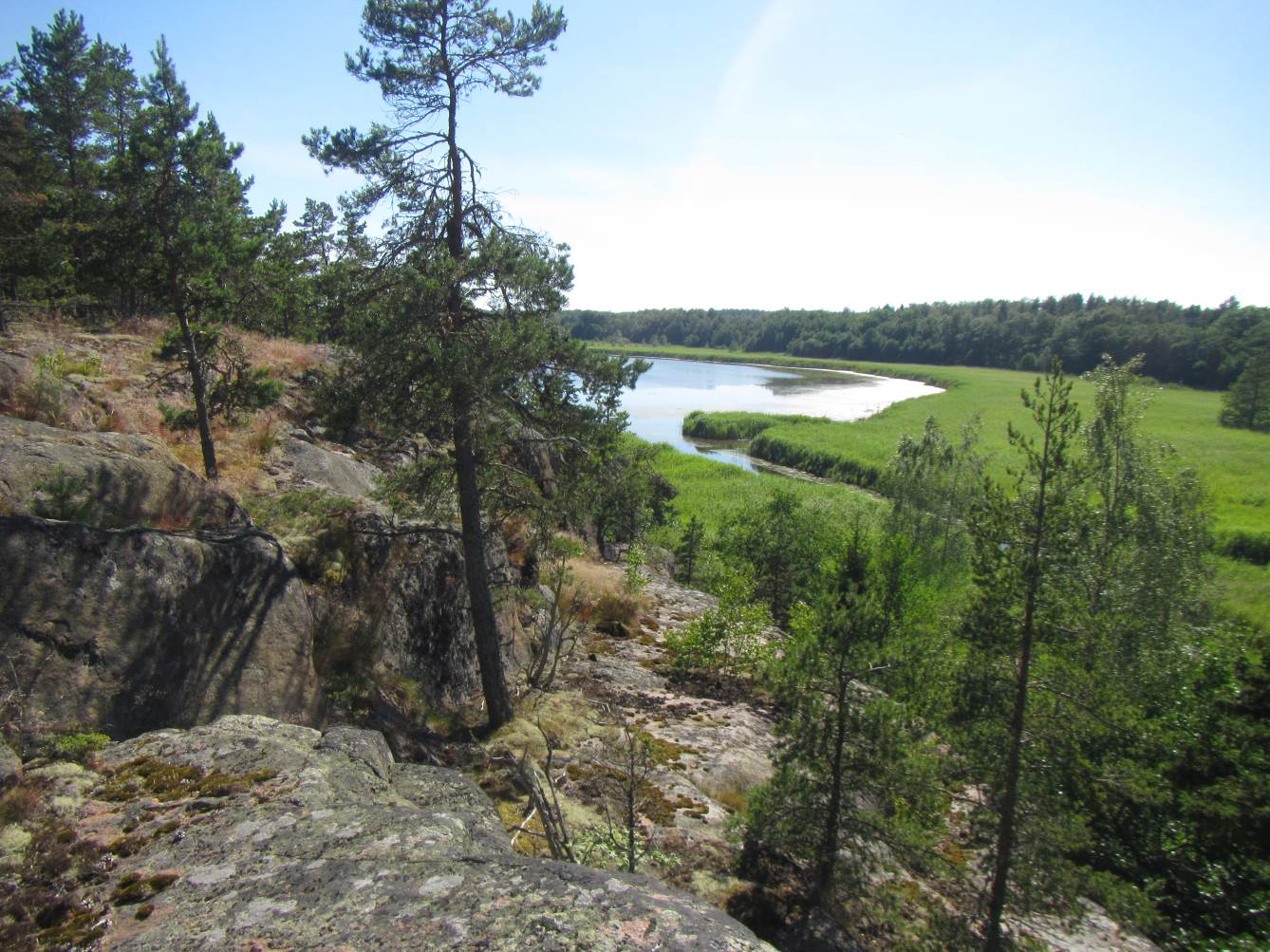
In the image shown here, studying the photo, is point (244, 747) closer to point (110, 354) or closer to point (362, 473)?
point (362, 473)

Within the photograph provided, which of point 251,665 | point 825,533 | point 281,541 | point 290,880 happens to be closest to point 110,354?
point 281,541

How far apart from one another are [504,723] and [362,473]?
6897 millimetres

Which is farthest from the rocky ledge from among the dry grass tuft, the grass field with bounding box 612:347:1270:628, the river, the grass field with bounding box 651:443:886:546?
the river

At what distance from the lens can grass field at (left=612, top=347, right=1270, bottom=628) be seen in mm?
31000

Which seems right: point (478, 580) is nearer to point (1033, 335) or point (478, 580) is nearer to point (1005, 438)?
point (1005, 438)

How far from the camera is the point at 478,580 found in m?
9.55

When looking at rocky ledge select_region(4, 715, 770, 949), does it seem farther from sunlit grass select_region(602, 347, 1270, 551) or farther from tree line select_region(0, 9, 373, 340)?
sunlit grass select_region(602, 347, 1270, 551)

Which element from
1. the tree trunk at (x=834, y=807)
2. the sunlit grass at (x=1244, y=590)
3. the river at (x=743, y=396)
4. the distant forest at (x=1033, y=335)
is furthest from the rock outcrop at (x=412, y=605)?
the river at (x=743, y=396)

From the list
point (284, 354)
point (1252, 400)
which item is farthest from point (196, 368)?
point (1252, 400)

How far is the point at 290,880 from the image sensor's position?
351cm

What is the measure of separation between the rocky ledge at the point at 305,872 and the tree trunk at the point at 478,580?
4.56 meters

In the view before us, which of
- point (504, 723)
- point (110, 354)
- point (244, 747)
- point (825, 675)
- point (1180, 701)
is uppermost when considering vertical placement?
point (110, 354)

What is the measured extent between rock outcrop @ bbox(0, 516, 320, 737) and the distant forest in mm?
40734

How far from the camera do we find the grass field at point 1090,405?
31.0 m
